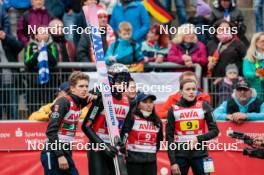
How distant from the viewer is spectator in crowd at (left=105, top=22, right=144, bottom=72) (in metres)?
16.9

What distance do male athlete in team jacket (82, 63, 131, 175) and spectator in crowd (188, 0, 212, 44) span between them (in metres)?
3.70

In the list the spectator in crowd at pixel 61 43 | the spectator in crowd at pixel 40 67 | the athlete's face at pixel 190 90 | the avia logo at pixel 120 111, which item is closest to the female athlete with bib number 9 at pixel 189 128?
the athlete's face at pixel 190 90

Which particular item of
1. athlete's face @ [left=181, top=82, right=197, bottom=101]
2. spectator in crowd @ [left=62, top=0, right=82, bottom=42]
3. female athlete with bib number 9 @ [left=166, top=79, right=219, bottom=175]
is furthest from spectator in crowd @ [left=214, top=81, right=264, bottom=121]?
spectator in crowd @ [left=62, top=0, right=82, bottom=42]

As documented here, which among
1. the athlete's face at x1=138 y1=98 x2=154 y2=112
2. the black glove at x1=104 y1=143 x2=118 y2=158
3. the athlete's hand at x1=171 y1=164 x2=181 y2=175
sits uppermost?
the athlete's face at x1=138 y1=98 x2=154 y2=112

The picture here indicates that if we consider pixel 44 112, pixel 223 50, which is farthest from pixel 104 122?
pixel 223 50

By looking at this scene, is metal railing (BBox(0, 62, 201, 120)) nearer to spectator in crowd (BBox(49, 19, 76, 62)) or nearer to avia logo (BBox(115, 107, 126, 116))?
spectator in crowd (BBox(49, 19, 76, 62))

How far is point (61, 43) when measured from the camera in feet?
57.4

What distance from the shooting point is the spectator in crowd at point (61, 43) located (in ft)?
57.1

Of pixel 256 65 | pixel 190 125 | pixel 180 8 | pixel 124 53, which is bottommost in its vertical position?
pixel 190 125

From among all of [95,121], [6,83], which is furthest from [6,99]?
[95,121]

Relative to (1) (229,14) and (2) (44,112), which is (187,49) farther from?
(2) (44,112)

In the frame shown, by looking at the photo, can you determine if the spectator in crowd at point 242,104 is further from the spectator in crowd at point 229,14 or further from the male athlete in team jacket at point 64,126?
the male athlete in team jacket at point 64,126

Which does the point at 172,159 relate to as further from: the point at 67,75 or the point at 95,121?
the point at 67,75

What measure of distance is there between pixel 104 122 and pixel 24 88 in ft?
9.25
